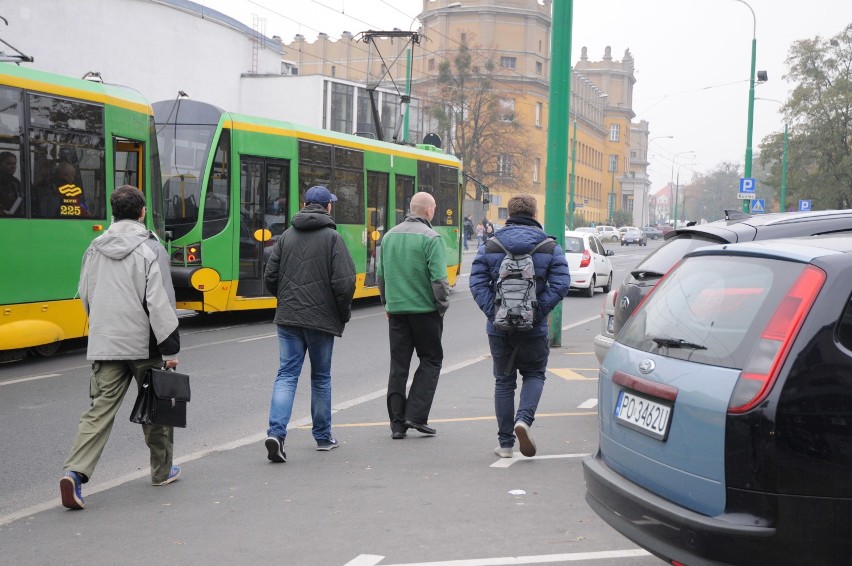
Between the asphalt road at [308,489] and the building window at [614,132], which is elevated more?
the building window at [614,132]

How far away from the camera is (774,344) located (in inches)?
145

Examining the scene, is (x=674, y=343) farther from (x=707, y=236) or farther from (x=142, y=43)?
(x=142, y=43)

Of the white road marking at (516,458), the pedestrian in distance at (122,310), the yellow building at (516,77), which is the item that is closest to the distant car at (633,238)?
the yellow building at (516,77)

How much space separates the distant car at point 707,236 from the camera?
6.88 meters

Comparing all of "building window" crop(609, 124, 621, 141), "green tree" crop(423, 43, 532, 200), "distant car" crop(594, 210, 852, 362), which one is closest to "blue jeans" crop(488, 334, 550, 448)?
"distant car" crop(594, 210, 852, 362)

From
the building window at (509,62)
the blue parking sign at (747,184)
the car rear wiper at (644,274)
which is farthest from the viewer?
the building window at (509,62)

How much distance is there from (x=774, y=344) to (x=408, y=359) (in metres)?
4.32

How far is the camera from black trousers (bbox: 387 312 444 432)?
7672 millimetres

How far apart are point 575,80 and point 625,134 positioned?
32.4 meters

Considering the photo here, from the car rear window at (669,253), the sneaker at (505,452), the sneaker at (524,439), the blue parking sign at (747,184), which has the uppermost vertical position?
the blue parking sign at (747,184)

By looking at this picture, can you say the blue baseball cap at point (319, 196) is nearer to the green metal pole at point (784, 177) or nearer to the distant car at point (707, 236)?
the distant car at point (707, 236)

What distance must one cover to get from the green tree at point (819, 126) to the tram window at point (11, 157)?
5972 centimetres

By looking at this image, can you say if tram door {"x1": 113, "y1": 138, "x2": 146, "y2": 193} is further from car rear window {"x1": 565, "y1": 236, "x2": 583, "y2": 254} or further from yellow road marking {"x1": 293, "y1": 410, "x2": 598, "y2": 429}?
car rear window {"x1": 565, "y1": 236, "x2": 583, "y2": 254}

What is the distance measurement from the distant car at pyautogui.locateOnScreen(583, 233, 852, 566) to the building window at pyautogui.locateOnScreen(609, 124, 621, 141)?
447 feet
